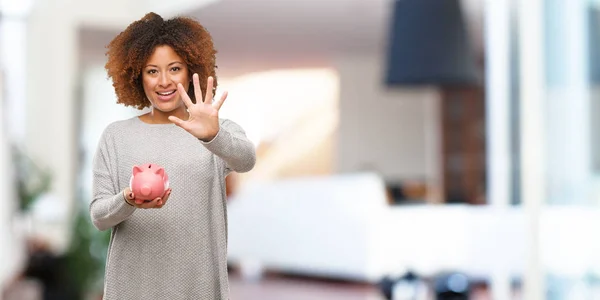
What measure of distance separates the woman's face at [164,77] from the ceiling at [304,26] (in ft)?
29.7

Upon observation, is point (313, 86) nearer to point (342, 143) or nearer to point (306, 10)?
point (342, 143)

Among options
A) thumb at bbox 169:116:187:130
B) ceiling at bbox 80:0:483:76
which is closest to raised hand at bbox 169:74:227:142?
thumb at bbox 169:116:187:130

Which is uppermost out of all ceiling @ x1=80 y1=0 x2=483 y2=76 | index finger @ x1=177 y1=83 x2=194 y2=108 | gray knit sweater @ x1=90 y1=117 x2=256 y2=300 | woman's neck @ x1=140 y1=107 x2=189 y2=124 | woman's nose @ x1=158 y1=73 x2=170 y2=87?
ceiling @ x1=80 y1=0 x2=483 y2=76

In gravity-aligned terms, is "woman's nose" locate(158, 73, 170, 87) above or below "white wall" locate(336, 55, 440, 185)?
below

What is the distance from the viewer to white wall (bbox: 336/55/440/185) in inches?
590

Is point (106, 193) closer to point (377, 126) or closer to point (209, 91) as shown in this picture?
point (209, 91)

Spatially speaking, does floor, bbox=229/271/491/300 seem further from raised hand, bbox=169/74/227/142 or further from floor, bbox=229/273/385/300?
raised hand, bbox=169/74/227/142

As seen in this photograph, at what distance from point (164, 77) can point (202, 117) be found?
0.7 inches

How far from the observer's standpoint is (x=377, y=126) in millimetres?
15070

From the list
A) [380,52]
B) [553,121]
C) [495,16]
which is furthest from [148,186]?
[380,52]

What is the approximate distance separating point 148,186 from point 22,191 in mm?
6750

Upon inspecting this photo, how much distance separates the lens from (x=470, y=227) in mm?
7812

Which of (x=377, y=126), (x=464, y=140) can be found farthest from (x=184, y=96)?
(x=464, y=140)

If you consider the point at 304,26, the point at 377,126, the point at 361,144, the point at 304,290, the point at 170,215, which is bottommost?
the point at 304,290
